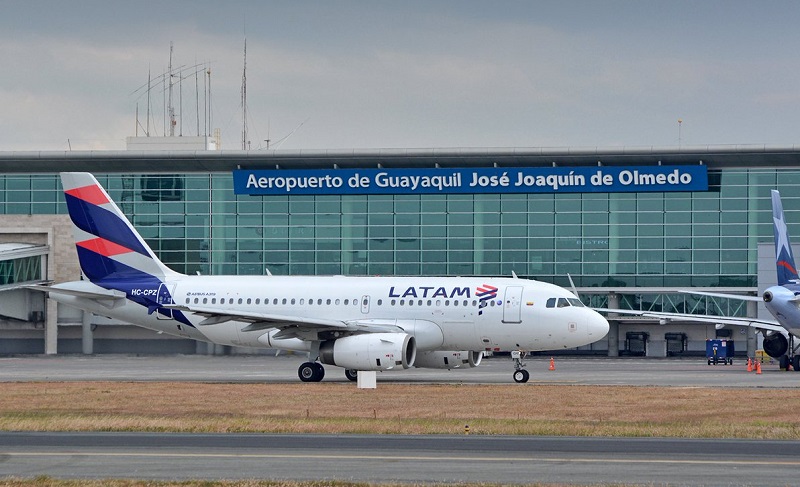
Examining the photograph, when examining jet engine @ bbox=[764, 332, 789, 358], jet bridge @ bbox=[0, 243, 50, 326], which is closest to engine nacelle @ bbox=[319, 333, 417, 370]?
jet engine @ bbox=[764, 332, 789, 358]

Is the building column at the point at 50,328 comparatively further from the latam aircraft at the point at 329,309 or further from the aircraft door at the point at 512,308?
the aircraft door at the point at 512,308

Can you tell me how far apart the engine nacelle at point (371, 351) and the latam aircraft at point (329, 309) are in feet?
0.11

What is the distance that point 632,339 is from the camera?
75.7 meters

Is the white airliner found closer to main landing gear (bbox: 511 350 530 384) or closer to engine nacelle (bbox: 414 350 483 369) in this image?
main landing gear (bbox: 511 350 530 384)

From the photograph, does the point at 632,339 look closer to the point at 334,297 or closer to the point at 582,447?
the point at 334,297

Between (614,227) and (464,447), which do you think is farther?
(614,227)

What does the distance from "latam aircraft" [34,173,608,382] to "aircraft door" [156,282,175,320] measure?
0.13 feet

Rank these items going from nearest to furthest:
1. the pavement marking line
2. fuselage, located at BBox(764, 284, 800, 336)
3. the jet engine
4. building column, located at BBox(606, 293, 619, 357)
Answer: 1. the pavement marking line
2. fuselage, located at BBox(764, 284, 800, 336)
3. the jet engine
4. building column, located at BBox(606, 293, 619, 357)

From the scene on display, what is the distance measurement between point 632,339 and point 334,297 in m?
34.8

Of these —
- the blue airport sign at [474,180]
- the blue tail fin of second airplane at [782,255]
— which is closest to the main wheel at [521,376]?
the blue tail fin of second airplane at [782,255]

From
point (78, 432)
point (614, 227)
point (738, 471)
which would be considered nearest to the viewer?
point (738, 471)

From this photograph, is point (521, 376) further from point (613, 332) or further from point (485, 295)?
point (613, 332)

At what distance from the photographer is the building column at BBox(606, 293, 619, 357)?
246 feet

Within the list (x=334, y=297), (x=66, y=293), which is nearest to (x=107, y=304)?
(x=66, y=293)
